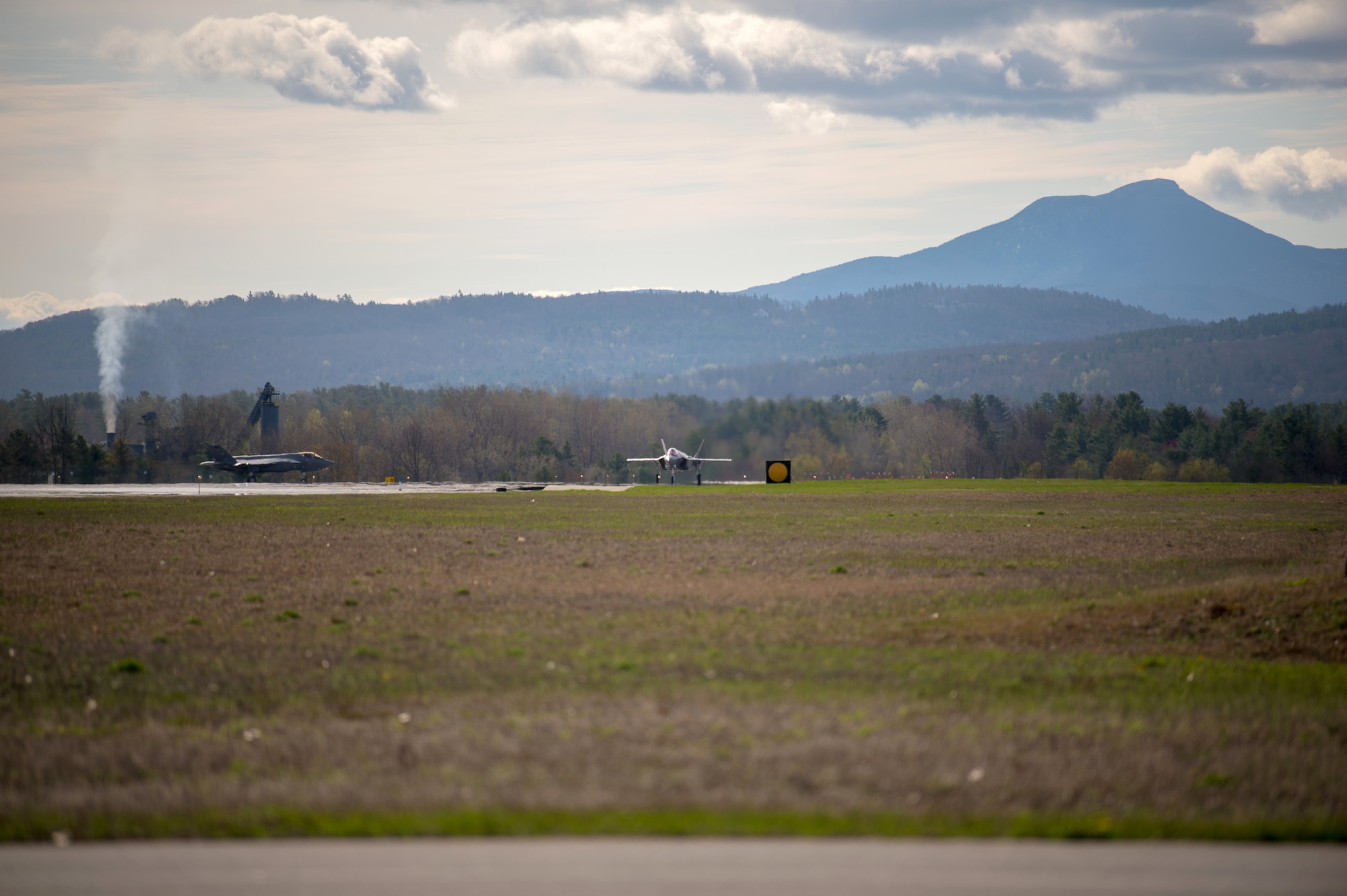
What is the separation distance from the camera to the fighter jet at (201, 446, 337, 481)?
96.1m

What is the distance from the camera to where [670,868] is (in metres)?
7.32

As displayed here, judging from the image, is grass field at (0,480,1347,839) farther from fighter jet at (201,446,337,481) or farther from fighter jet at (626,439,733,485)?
fighter jet at (201,446,337,481)

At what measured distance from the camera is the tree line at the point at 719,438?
93.6 m

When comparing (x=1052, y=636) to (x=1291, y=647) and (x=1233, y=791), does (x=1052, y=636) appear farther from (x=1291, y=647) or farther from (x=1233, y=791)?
(x=1233, y=791)

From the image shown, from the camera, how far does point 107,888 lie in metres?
6.98

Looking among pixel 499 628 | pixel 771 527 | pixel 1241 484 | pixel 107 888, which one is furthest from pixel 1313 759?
pixel 1241 484

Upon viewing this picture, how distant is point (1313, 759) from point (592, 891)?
752cm

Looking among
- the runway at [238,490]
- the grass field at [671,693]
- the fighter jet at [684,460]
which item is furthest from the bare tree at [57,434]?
the grass field at [671,693]

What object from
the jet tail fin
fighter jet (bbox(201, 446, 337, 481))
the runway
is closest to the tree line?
fighter jet (bbox(201, 446, 337, 481))

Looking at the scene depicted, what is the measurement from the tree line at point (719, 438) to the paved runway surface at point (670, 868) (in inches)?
3138

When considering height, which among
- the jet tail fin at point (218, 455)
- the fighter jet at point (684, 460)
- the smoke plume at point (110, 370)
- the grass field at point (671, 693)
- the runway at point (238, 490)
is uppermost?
the smoke plume at point (110, 370)

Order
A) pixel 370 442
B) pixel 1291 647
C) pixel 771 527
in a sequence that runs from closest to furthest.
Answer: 1. pixel 1291 647
2. pixel 771 527
3. pixel 370 442

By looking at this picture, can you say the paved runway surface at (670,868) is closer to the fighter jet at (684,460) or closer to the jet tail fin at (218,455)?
the fighter jet at (684,460)

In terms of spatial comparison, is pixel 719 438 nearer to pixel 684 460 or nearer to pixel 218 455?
pixel 684 460
